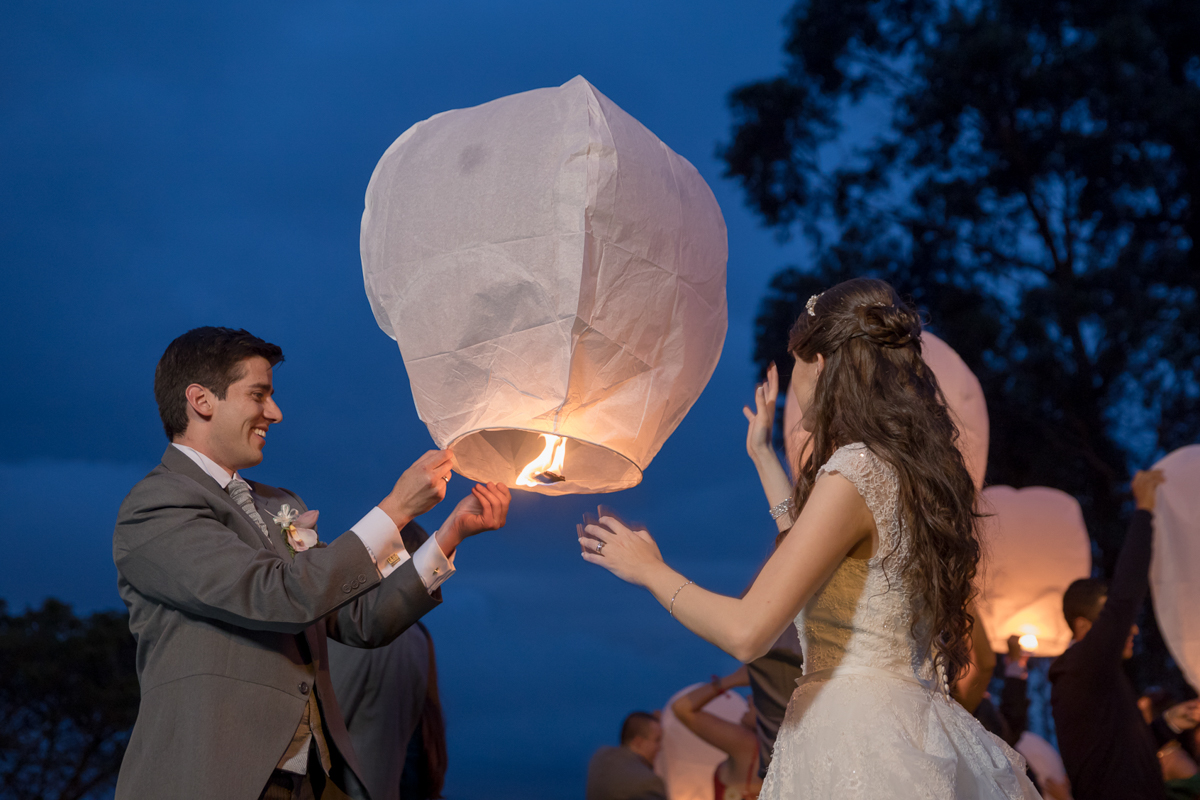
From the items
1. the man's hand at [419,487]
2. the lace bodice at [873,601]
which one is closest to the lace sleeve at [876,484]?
the lace bodice at [873,601]

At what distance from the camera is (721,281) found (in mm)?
2270

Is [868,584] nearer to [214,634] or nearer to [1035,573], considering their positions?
[214,634]

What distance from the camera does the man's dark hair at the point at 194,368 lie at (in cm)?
232

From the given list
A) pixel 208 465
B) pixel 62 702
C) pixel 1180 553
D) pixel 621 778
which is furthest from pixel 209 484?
pixel 62 702

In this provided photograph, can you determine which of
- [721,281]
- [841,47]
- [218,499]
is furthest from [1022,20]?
[218,499]

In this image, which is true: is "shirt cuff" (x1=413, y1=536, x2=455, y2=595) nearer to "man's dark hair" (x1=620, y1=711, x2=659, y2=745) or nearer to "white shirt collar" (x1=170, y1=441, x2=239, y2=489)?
"white shirt collar" (x1=170, y1=441, x2=239, y2=489)

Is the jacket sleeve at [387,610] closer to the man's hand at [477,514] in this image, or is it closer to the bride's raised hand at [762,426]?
the man's hand at [477,514]

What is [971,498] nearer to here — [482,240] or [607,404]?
[607,404]

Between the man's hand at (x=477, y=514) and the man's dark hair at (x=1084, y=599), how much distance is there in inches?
128

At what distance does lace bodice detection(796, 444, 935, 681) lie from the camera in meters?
1.86

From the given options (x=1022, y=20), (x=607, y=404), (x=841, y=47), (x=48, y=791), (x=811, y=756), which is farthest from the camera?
(x=841, y=47)

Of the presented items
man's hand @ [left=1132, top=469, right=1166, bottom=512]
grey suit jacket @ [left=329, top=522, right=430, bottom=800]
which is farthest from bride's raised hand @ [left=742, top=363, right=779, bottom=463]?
man's hand @ [left=1132, top=469, right=1166, bottom=512]

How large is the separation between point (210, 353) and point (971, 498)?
1729mm

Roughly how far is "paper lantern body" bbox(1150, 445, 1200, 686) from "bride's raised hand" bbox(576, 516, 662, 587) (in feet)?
12.5
